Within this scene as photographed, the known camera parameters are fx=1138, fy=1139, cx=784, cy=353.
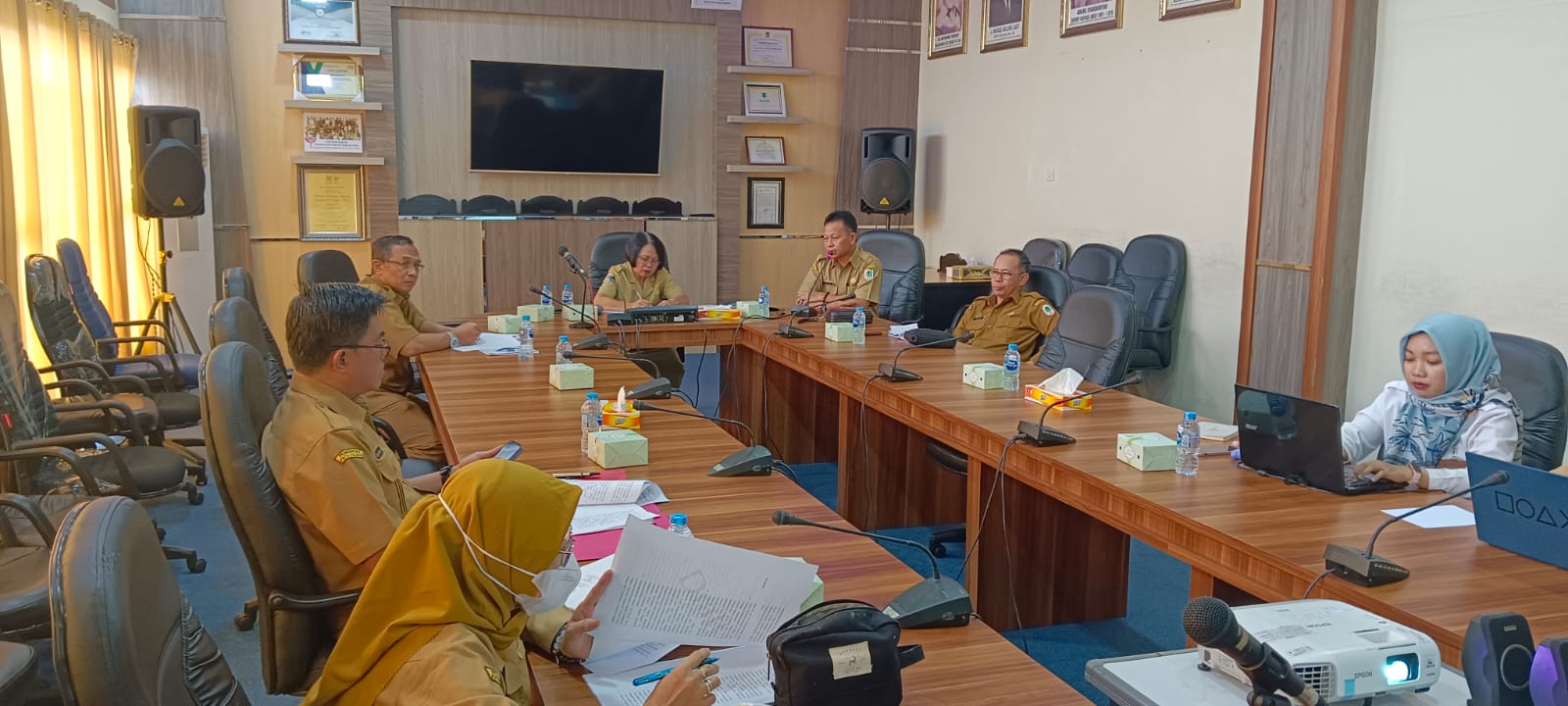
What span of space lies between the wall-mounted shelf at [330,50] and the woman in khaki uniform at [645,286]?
2427 millimetres

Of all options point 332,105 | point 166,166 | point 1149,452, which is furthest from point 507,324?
point 1149,452

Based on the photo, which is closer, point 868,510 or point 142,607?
point 142,607

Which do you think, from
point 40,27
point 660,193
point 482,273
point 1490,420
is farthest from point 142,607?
point 660,193

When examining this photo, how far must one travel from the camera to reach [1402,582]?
2057 millimetres

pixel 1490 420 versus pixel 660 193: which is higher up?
pixel 660 193

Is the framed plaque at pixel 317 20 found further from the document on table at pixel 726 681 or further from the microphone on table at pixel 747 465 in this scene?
the document on table at pixel 726 681

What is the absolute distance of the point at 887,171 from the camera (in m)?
7.90

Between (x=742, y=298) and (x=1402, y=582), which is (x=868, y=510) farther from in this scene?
(x=742, y=298)

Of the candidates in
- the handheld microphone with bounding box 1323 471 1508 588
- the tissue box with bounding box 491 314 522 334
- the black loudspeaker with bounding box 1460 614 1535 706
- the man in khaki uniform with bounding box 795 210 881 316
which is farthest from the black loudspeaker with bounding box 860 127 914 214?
the black loudspeaker with bounding box 1460 614 1535 706

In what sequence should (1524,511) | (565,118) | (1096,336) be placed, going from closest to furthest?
(1524,511) < (1096,336) < (565,118)

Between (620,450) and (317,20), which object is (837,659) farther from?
(317,20)

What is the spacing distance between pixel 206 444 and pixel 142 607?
3.24 ft

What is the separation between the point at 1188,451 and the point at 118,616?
7.63ft

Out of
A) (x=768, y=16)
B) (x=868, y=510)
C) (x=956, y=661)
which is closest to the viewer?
(x=956, y=661)
